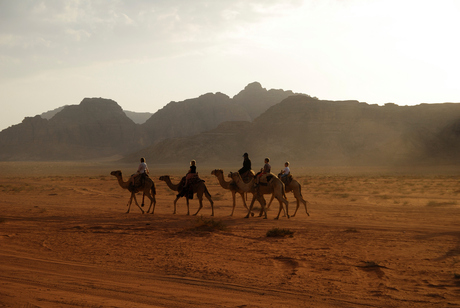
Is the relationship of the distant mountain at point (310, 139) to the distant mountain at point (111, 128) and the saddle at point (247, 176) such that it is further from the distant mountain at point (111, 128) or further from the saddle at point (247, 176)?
the saddle at point (247, 176)

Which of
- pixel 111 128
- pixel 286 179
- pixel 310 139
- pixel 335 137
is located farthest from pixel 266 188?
pixel 111 128

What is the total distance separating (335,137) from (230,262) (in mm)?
98326

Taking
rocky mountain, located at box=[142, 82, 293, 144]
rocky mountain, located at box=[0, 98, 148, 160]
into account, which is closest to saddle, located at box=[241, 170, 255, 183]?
rocky mountain, located at box=[142, 82, 293, 144]

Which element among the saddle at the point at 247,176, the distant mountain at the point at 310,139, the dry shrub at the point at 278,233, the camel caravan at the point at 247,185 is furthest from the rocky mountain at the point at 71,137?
the dry shrub at the point at 278,233

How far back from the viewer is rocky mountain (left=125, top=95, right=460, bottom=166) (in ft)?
308

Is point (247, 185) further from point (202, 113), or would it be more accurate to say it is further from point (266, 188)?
point (202, 113)

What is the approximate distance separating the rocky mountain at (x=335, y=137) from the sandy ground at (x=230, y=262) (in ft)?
267

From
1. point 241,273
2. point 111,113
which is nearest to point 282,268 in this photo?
point 241,273

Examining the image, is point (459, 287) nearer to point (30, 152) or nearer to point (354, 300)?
point (354, 300)

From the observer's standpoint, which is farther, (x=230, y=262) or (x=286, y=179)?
(x=286, y=179)

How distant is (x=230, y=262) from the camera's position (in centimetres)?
916

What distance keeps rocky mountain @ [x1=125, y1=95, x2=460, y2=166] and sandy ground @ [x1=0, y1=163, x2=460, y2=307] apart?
81378mm

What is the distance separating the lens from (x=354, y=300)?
21.9ft

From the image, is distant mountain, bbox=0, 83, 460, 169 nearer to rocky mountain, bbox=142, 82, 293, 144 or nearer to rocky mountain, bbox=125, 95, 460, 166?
rocky mountain, bbox=125, 95, 460, 166
